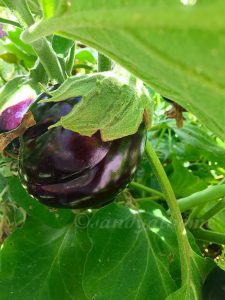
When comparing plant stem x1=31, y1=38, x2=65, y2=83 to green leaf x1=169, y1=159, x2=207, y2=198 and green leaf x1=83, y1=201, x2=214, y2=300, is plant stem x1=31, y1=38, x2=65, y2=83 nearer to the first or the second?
green leaf x1=83, y1=201, x2=214, y2=300

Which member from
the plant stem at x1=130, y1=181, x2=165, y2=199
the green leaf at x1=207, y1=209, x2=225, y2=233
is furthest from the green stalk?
the green leaf at x1=207, y1=209, x2=225, y2=233

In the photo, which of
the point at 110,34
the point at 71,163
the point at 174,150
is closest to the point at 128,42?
the point at 110,34

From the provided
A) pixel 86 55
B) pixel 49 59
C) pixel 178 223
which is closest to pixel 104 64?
pixel 49 59

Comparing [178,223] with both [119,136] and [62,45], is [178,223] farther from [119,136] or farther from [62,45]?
[62,45]

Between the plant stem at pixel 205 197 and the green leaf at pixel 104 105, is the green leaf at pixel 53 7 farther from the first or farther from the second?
the plant stem at pixel 205 197

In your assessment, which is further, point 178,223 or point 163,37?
point 178,223

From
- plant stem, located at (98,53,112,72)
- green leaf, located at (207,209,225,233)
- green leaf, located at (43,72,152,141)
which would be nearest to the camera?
green leaf, located at (43,72,152,141)

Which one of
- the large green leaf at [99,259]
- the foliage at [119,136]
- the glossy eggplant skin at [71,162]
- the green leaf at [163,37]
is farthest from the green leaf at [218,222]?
the green leaf at [163,37]
